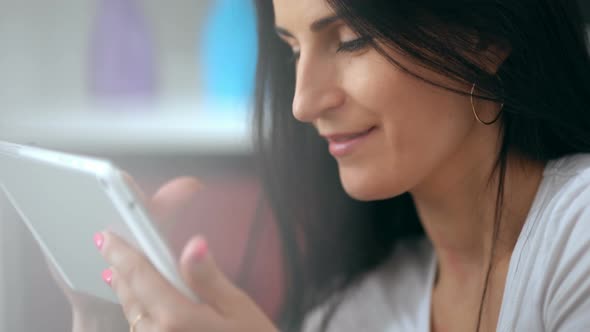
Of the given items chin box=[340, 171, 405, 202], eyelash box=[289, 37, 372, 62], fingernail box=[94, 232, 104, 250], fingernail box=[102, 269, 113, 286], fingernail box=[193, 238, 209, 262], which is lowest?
chin box=[340, 171, 405, 202]

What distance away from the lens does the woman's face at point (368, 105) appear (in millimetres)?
535

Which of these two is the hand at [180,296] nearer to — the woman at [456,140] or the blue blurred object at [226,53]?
the woman at [456,140]

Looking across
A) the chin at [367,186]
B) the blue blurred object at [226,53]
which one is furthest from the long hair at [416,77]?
the blue blurred object at [226,53]

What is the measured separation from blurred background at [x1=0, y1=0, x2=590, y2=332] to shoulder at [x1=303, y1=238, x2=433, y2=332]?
13cm

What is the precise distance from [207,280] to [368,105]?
23cm

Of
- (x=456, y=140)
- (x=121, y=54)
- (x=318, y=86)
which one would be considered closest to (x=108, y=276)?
(x=318, y=86)

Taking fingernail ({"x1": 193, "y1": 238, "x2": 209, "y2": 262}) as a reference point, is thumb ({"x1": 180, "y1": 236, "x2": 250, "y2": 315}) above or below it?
below

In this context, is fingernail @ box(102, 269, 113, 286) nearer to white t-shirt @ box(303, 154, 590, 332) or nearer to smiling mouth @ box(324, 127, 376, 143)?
smiling mouth @ box(324, 127, 376, 143)

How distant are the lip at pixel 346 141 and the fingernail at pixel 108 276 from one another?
245mm

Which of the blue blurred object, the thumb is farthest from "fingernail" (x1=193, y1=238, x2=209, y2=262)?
the blue blurred object

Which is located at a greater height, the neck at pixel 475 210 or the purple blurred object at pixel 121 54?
the purple blurred object at pixel 121 54

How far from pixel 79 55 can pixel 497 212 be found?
0.62 meters

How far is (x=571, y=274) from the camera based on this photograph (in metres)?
0.52

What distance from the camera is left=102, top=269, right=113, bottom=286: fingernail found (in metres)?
0.45
